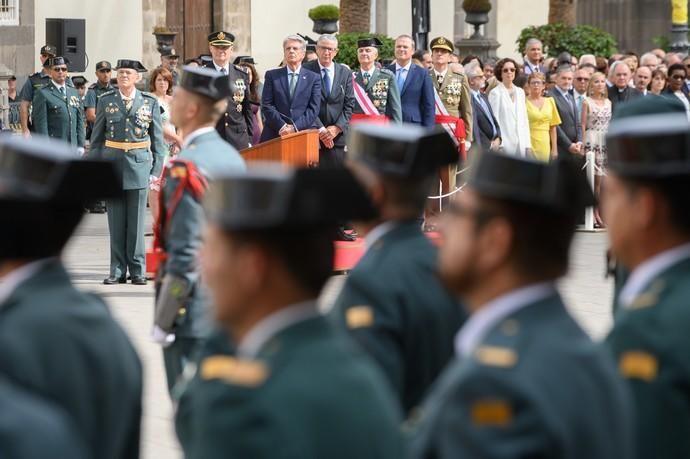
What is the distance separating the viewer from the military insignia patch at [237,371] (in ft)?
10.3

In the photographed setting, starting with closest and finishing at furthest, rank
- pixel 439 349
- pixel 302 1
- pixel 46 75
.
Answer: pixel 439 349 → pixel 46 75 → pixel 302 1

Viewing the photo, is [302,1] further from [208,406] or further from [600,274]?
[208,406]

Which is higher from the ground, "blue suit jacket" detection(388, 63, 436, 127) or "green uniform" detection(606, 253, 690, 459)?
"blue suit jacket" detection(388, 63, 436, 127)

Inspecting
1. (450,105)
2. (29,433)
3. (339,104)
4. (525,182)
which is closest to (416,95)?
(450,105)

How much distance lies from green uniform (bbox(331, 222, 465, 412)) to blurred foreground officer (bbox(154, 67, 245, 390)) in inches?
88.0

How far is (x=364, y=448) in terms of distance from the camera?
123 inches

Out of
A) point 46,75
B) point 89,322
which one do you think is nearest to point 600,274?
point 46,75

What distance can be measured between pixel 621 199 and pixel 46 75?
16.2 metres

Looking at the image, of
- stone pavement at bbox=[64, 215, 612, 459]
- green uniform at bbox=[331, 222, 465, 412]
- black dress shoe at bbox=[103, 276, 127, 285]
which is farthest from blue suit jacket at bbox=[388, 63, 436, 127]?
green uniform at bbox=[331, 222, 465, 412]

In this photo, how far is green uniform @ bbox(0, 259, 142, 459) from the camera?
12.3 feet

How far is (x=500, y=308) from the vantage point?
11.2 ft

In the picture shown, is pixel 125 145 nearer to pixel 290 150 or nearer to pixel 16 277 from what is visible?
pixel 290 150

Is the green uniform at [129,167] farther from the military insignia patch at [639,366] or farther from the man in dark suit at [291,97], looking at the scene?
the military insignia patch at [639,366]

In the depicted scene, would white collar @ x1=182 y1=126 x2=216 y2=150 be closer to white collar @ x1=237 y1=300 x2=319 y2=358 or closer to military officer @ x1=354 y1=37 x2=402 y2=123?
white collar @ x1=237 y1=300 x2=319 y2=358
